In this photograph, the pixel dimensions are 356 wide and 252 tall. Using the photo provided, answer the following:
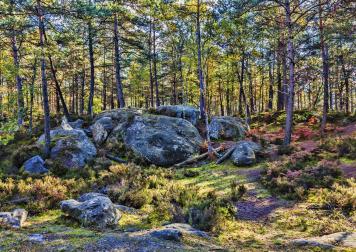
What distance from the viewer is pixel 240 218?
9148mm

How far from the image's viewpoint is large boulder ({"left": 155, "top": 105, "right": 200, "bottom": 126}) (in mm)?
22859

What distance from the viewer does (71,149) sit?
54.9 feet

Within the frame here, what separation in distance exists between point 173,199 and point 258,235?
3.66 meters

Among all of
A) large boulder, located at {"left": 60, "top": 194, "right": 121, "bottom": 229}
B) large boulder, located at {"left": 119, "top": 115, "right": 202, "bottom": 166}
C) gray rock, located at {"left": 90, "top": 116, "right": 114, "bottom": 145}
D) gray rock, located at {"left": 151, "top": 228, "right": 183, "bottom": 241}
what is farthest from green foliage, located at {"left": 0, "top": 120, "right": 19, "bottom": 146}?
gray rock, located at {"left": 90, "top": 116, "right": 114, "bottom": 145}

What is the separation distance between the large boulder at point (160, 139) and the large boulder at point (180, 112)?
2.09 meters

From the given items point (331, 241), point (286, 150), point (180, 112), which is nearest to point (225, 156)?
point (286, 150)

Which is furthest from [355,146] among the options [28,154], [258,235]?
[28,154]

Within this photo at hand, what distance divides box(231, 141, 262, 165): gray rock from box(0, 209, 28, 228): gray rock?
34.4 feet

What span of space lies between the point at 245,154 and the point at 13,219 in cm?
1122

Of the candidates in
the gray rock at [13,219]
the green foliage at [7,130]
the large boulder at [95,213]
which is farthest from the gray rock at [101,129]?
the gray rock at [13,219]

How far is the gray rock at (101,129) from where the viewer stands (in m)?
20.3

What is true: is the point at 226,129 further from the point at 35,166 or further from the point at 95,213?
the point at 95,213

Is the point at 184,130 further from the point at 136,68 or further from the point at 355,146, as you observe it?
the point at 136,68

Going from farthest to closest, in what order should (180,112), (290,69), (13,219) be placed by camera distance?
1. (180,112)
2. (290,69)
3. (13,219)
